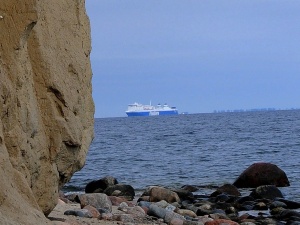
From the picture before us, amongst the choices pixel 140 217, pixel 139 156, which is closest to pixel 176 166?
pixel 139 156

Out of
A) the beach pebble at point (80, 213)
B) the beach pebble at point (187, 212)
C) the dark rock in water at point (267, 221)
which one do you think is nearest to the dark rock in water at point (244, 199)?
the dark rock in water at point (267, 221)

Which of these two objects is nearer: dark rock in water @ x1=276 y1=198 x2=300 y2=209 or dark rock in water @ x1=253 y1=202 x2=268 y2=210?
dark rock in water @ x1=253 y1=202 x2=268 y2=210

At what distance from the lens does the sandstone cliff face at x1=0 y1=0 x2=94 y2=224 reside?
7281 mm

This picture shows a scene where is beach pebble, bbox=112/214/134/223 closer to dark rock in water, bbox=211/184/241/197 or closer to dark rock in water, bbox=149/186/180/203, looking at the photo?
dark rock in water, bbox=149/186/180/203

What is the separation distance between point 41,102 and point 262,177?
15869 millimetres

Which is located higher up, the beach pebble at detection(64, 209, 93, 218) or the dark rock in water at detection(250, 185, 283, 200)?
the beach pebble at detection(64, 209, 93, 218)

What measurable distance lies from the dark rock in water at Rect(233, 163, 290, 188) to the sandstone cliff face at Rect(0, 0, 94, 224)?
45.8 ft

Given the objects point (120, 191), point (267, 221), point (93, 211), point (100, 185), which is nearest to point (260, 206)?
point (267, 221)

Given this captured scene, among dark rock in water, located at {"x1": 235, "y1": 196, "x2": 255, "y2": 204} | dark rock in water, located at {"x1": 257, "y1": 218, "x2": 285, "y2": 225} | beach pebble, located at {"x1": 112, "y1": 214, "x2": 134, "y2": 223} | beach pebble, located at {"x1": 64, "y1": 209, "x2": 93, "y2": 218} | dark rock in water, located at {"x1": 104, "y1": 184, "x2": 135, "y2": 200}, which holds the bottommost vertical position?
dark rock in water, located at {"x1": 257, "y1": 218, "x2": 285, "y2": 225}

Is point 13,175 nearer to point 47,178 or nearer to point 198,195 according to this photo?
point 47,178

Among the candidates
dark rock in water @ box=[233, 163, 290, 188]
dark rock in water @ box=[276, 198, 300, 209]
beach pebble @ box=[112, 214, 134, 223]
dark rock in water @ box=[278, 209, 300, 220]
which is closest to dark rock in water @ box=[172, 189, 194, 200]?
dark rock in water @ box=[276, 198, 300, 209]

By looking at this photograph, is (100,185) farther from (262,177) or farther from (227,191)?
(262,177)

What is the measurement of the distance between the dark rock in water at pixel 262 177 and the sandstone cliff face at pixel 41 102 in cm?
1396

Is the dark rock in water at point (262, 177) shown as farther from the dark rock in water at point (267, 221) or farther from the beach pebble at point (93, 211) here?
the beach pebble at point (93, 211)
